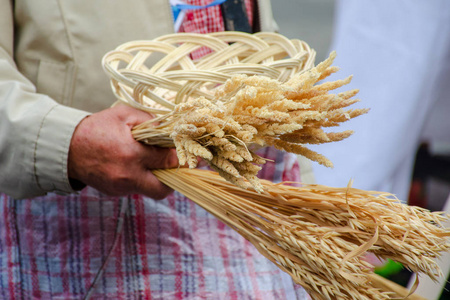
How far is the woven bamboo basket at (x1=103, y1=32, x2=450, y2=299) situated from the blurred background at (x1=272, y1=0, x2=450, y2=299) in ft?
3.55

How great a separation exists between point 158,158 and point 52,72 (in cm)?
34

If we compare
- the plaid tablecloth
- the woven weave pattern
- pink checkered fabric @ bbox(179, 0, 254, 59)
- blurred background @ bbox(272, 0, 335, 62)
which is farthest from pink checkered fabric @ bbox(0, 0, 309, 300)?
blurred background @ bbox(272, 0, 335, 62)

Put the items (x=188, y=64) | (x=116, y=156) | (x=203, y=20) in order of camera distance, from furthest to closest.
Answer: (x=203, y=20)
(x=188, y=64)
(x=116, y=156)

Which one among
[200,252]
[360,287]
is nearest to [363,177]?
[200,252]

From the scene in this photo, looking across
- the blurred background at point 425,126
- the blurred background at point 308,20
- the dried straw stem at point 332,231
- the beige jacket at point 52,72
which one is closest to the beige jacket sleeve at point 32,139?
the beige jacket at point 52,72

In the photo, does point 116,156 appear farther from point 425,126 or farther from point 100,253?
point 425,126

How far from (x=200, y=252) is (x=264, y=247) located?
14.2 inches

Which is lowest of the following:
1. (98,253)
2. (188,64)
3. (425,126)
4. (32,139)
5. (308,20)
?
(98,253)

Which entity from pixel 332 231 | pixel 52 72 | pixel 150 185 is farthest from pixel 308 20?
pixel 332 231

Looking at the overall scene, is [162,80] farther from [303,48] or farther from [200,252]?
[200,252]

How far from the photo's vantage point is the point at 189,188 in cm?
74

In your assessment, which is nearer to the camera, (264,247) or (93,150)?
(264,247)

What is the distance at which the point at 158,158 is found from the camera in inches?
30.8

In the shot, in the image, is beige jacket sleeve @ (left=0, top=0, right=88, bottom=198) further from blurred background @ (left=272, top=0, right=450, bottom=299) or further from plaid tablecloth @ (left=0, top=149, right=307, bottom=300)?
blurred background @ (left=272, top=0, right=450, bottom=299)
